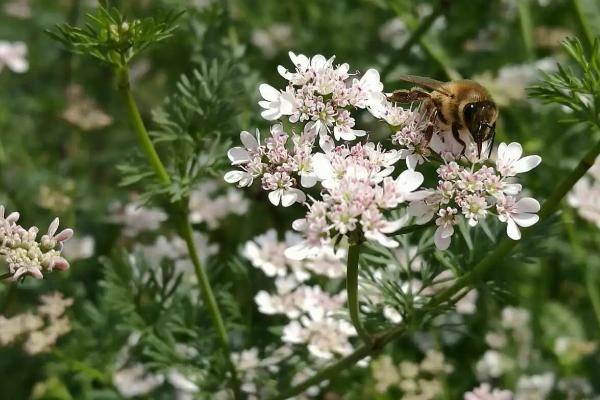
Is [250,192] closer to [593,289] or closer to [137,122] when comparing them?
[593,289]

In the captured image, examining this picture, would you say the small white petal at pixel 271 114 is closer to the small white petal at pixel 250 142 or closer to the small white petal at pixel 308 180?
the small white petal at pixel 250 142

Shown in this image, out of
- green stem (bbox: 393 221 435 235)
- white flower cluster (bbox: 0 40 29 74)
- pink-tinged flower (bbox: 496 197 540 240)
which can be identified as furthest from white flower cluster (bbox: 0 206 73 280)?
white flower cluster (bbox: 0 40 29 74)

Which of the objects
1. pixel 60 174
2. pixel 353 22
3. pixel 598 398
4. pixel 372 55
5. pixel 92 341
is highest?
pixel 353 22

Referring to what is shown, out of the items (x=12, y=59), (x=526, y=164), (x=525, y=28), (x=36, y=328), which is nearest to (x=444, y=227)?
(x=526, y=164)

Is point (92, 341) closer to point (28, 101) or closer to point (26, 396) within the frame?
point (26, 396)

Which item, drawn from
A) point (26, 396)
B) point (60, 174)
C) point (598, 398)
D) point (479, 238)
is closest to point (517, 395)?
point (598, 398)

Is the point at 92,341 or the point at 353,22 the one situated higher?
the point at 353,22
